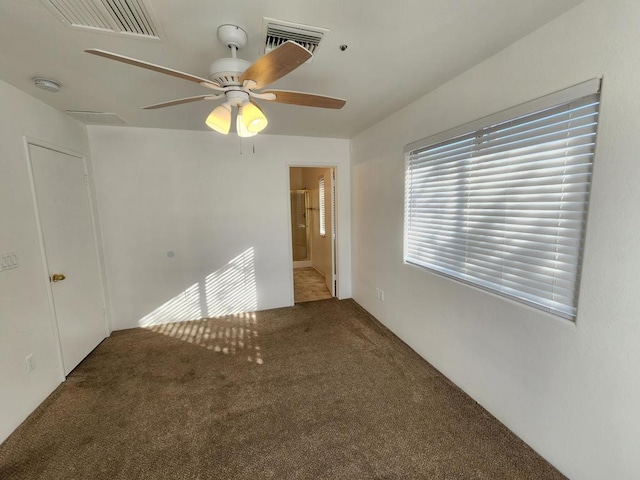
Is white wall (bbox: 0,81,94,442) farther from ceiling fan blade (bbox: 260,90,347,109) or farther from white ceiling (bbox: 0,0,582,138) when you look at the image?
ceiling fan blade (bbox: 260,90,347,109)

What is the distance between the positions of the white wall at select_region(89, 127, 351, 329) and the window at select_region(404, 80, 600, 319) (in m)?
2.03

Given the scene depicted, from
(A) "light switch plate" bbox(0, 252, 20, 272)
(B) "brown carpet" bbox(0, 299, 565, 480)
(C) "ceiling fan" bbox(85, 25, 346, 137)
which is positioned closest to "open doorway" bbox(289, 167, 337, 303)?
(B) "brown carpet" bbox(0, 299, 565, 480)

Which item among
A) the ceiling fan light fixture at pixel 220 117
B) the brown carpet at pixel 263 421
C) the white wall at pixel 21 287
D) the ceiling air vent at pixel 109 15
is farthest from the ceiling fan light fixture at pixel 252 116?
the brown carpet at pixel 263 421

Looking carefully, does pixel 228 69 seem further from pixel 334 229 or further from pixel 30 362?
pixel 334 229

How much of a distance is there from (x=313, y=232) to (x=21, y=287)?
4.68m

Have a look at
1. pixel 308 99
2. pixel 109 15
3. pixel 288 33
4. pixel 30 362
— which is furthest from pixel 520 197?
pixel 30 362

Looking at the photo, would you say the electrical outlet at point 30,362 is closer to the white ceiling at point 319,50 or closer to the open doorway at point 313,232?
the white ceiling at point 319,50

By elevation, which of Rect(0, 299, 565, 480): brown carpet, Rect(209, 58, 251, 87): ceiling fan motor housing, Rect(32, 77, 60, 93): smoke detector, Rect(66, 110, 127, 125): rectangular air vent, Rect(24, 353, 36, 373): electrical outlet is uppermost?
Rect(66, 110, 127, 125): rectangular air vent

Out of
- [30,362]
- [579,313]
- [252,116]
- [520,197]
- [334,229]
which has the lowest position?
[30,362]

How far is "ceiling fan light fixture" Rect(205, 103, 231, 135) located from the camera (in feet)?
4.99

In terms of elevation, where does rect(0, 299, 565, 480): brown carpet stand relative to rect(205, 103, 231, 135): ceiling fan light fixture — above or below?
below

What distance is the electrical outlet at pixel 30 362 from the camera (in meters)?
1.93

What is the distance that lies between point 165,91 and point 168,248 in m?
1.88

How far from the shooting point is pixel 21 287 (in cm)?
193
